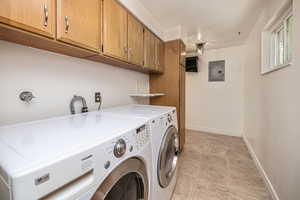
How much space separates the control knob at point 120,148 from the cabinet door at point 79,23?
2.70ft

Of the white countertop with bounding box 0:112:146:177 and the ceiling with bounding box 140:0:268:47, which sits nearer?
the white countertop with bounding box 0:112:146:177

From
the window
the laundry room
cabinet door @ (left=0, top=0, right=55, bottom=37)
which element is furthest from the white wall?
the window

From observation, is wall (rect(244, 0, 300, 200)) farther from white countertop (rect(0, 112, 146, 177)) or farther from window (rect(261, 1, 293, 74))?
white countertop (rect(0, 112, 146, 177))

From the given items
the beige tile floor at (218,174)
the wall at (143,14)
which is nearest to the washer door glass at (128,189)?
the beige tile floor at (218,174)

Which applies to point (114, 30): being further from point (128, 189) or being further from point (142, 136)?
point (128, 189)

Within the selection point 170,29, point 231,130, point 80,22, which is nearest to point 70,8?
point 80,22

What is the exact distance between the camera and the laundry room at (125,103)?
0.51m

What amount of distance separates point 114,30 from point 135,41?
Result: 1.32 ft

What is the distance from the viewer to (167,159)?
1354mm

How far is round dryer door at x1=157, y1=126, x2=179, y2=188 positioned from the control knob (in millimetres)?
491

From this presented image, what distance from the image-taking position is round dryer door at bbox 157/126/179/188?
43.2 inches

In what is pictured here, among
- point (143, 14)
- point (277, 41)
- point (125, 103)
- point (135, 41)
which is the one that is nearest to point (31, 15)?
point (135, 41)

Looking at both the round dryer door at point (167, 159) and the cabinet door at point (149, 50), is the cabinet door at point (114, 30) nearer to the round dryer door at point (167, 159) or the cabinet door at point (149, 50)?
the cabinet door at point (149, 50)

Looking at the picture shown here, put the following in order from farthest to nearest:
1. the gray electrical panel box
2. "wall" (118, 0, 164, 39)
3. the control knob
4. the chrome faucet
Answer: the gray electrical panel box, "wall" (118, 0, 164, 39), the chrome faucet, the control knob
